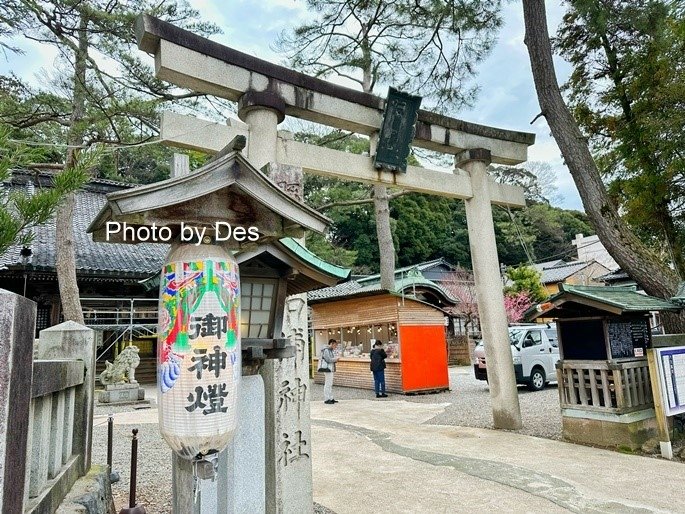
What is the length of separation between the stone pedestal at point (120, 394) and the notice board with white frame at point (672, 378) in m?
12.2

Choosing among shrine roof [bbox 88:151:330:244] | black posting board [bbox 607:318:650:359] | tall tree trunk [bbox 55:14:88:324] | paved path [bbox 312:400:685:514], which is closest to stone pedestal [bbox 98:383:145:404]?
tall tree trunk [bbox 55:14:88:324]

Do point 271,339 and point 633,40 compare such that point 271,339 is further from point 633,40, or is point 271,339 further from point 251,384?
point 633,40

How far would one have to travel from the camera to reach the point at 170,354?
2.43 meters

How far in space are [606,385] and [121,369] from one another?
12025mm

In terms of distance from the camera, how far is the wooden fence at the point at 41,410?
5.51ft

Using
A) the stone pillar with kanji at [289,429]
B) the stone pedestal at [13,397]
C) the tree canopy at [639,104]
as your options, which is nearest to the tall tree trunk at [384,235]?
the tree canopy at [639,104]

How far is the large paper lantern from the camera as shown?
2.41 m

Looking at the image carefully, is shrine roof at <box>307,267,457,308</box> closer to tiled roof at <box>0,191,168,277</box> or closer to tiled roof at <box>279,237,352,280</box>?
tiled roof at <box>0,191,168,277</box>

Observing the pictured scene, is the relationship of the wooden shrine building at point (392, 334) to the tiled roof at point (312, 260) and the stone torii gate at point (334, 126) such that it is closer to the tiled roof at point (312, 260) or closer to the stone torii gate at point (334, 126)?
the stone torii gate at point (334, 126)

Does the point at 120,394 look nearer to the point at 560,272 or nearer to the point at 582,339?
the point at 582,339

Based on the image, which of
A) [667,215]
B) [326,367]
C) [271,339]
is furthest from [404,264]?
[271,339]

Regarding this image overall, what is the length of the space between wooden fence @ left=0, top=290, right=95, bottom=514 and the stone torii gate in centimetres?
176

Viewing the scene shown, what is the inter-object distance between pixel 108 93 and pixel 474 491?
1175 centimetres

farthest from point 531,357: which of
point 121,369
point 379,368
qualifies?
point 121,369
